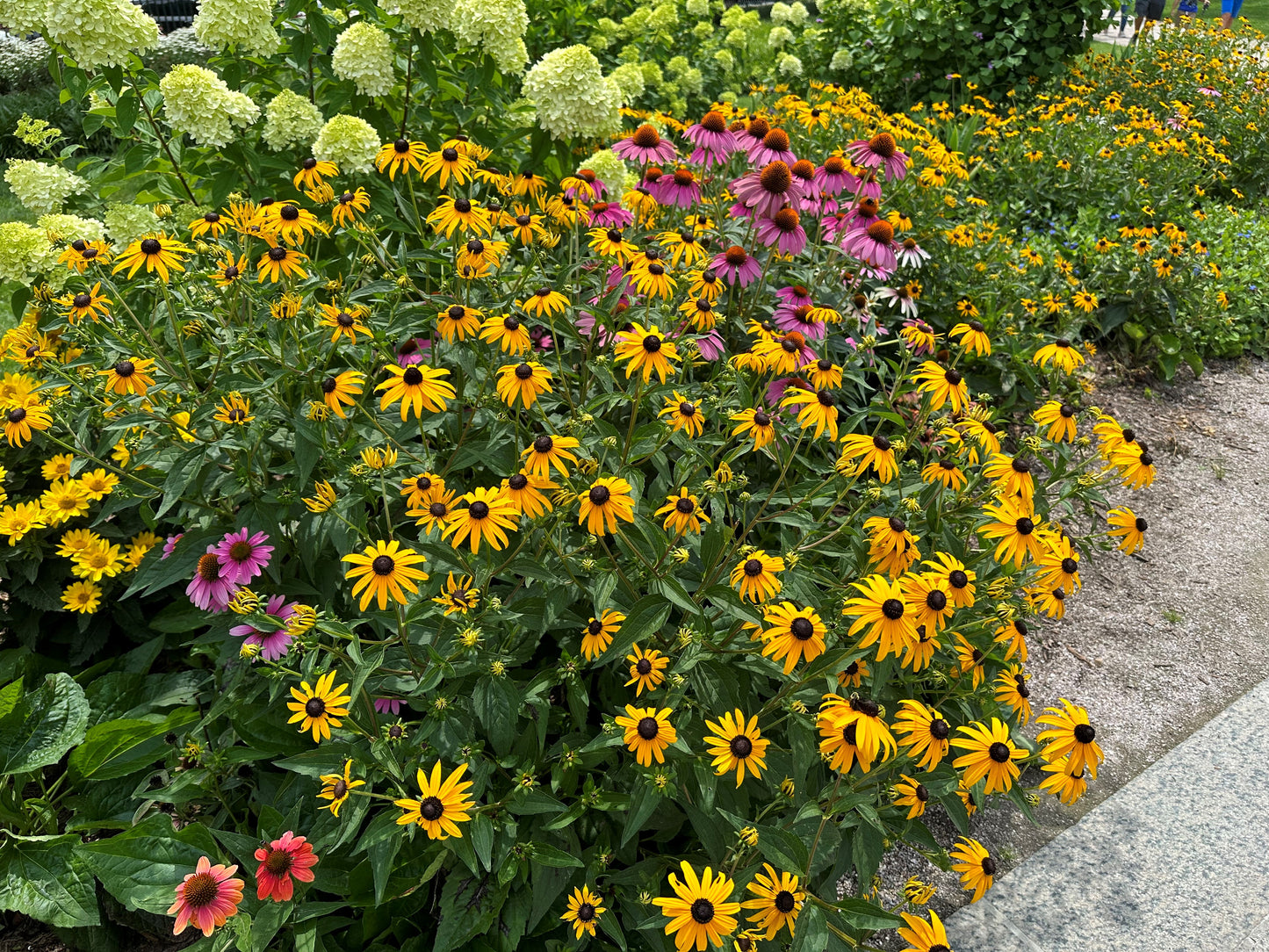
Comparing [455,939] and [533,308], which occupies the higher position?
[533,308]

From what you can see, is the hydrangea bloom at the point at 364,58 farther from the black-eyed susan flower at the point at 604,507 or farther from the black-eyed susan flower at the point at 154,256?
the black-eyed susan flower at the point at 604,507

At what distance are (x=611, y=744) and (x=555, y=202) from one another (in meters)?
1.65

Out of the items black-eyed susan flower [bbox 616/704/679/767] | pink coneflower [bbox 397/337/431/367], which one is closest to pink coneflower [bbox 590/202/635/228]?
pink coneflower [bbox 397/337/431/367]

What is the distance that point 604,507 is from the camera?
5.57 feet

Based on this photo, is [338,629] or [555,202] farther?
[555,202]

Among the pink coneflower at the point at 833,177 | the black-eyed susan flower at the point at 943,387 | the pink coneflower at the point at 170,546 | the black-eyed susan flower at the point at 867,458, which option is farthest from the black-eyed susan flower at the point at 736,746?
the pink coneflower at the point at 833,177

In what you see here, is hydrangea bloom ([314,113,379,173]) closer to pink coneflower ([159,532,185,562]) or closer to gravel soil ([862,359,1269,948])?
pink coneflower ([159,532,185,562])

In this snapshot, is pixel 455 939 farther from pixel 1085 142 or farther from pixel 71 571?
pixel 1085 142

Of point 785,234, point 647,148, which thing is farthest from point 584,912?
point 647,148

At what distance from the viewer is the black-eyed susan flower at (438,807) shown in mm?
1506

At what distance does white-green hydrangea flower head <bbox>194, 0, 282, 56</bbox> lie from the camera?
2.79 metres

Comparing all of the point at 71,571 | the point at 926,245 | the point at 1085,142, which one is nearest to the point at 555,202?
the point at 71,571

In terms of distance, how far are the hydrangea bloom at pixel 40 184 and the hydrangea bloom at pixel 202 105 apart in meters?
0.47

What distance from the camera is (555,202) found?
2607 millimetres
